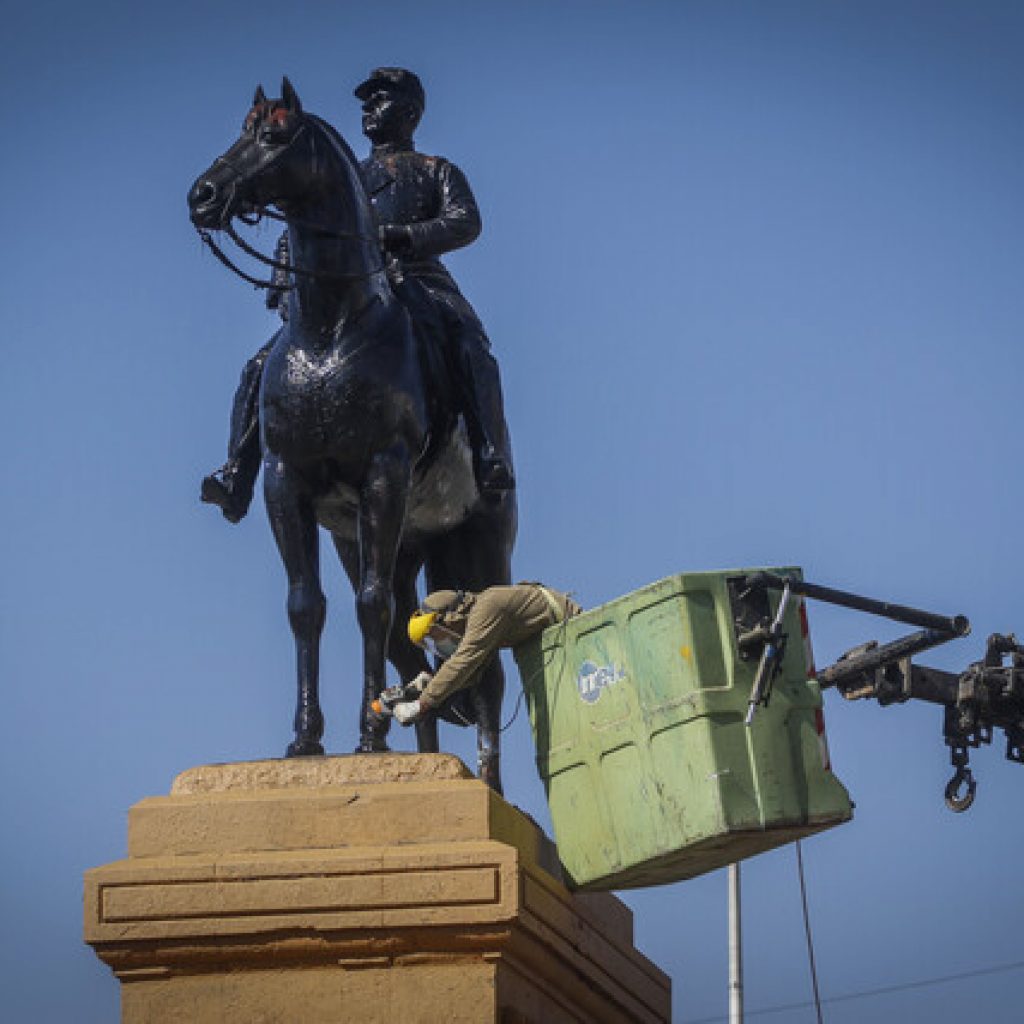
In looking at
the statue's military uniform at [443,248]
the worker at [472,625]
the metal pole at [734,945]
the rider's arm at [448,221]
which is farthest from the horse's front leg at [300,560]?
the metal pole at [734,945]

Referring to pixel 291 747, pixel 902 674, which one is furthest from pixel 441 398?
pixel 902 674

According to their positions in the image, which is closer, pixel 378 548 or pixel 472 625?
pixel 472 625

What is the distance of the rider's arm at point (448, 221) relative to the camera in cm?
1620

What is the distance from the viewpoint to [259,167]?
14.9 metres

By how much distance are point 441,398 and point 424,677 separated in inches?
73.7

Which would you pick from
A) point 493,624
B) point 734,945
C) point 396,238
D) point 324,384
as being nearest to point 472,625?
point 493,624

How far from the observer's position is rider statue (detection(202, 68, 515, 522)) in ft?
52.4

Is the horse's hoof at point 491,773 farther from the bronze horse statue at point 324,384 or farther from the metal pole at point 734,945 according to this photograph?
the metal pole at point 734,945

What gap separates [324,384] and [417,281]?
154 cm

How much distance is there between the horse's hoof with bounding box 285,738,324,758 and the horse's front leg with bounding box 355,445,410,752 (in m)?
0.38

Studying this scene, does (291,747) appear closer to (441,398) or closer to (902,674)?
(441,398)

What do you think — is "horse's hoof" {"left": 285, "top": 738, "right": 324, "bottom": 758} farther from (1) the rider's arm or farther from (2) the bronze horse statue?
(1) the rider's arm

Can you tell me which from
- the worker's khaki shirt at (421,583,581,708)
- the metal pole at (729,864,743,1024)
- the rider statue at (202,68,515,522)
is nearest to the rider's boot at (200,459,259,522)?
the rider statue at (202,68,515,522)

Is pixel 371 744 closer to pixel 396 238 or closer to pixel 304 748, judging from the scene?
pixel 304 748
